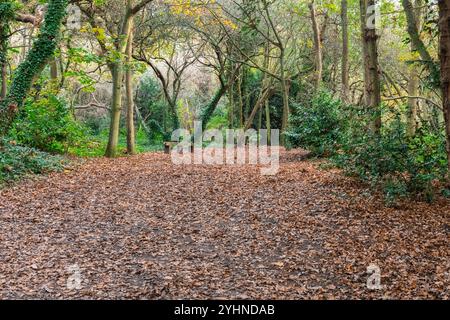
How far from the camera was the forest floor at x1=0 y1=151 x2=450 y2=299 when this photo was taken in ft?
15.8

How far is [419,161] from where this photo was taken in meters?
7.76

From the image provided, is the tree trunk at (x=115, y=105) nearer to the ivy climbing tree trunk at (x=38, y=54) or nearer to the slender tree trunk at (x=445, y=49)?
the ivy climbing tree trunk at (x=38, y=54)

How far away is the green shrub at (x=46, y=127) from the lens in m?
14.1

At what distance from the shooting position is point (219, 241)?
21.3 feet

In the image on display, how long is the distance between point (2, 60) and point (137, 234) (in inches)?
384

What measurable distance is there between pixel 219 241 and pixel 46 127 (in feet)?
32.9

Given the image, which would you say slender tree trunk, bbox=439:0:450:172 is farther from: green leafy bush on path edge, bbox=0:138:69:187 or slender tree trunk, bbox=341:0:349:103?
slender tree trunk, bbox=341:0:349:103

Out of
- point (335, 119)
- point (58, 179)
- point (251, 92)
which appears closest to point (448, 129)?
point (335, 119)
